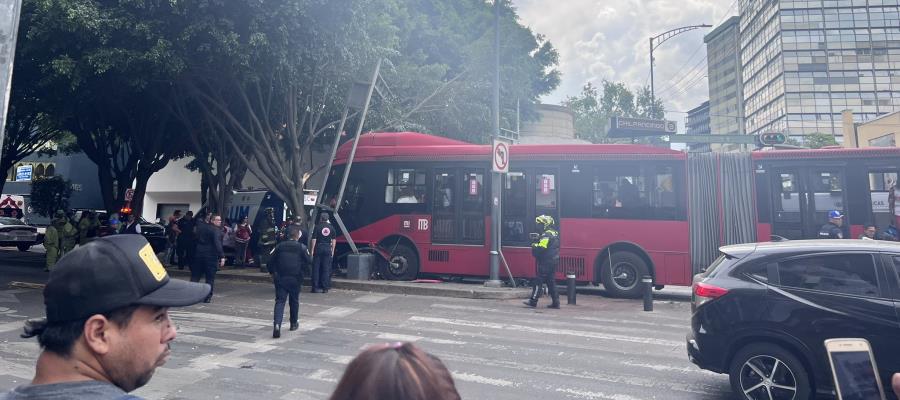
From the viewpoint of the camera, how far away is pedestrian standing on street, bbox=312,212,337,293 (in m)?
12.6

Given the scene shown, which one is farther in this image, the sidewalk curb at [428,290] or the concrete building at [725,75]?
the concrete building at [725,75]

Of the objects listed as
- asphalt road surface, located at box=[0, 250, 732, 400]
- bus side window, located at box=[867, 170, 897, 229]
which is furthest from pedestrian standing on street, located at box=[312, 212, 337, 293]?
bus side window, located at box=[867, 170, 897, 229]

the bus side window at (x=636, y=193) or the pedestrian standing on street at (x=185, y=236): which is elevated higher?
the bus side window at (x=636, y=193)

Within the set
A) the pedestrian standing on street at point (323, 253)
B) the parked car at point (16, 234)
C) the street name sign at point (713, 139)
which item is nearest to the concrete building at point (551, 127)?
the street name sign at point (713, 139)

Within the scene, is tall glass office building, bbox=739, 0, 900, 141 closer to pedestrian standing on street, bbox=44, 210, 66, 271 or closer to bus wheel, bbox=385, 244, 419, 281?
bus wheel, bbox=385, 244, 419, 281

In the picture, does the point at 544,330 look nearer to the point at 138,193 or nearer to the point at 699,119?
the point at 138,193

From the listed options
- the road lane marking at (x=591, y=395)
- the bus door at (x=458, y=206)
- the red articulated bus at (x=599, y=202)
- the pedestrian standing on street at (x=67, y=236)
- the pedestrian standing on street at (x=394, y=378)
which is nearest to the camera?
the pedestrian standing on street at (x=394, y=378)

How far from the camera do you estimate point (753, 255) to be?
217 inches

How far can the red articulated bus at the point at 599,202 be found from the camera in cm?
1173

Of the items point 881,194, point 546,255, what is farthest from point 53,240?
point 881,194

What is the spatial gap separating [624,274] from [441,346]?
20.0 ft

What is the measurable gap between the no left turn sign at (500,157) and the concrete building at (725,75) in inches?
3364

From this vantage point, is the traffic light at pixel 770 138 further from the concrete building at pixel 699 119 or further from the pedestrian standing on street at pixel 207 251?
the concrete building at pixel 699 119

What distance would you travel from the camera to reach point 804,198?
38.6 feet
